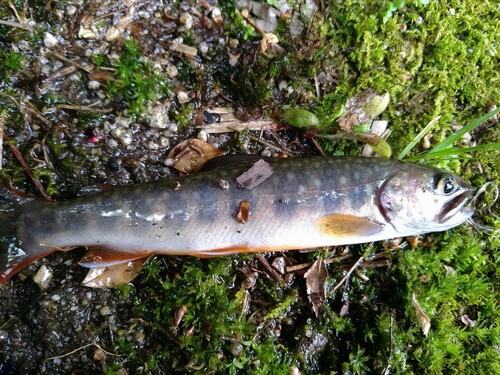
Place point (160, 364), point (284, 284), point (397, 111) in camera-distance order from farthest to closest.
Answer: point (397, 111) < point (284, 284) < point (160, 364)

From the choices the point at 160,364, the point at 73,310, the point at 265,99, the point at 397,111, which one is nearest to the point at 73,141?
the point at 73,310

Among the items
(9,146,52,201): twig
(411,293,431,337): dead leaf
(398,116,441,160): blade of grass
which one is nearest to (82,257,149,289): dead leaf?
(9,146,52,201): twig

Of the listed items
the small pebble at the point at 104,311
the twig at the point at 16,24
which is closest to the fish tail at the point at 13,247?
the small pebble at the point at 104,311

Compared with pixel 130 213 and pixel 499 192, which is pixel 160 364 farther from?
pixel 499 192

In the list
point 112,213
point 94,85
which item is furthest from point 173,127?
point 112,213

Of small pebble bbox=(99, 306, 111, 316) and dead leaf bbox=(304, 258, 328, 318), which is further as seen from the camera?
dead leaf bbox=(304, 258, 328, 318)

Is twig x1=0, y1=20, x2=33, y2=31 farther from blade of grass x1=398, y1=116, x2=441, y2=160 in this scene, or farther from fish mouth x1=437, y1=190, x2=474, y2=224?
fish mouth x1=437, y1=190, x2=474, y2=224
